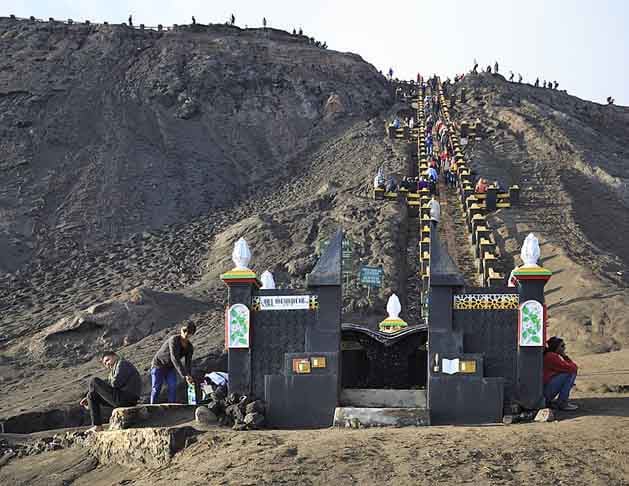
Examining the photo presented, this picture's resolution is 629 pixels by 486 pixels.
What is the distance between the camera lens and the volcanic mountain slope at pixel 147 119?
34.0 meters

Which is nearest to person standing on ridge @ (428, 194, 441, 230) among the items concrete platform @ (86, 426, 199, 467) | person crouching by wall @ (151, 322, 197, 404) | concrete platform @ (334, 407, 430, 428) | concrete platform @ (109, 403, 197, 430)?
concrete platform @ (334, 407, 430, 428)

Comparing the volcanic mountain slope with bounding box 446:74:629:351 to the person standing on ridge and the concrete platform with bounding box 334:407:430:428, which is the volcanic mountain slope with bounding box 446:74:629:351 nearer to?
the person standing on ridge

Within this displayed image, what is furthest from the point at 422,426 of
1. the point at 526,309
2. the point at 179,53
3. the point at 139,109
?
the point at 179,53

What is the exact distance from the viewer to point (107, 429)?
1337cm

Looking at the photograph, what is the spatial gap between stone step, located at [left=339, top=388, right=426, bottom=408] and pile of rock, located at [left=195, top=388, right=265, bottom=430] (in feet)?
3.66

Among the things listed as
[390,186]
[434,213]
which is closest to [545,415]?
[434,213]

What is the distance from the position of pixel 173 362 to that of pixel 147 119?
28.7 meters

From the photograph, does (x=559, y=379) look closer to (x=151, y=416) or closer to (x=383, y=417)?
(x=383, y=417)

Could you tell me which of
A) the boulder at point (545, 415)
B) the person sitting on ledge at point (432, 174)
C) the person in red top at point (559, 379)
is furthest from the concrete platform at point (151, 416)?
the person sitting on ledge at point (432, 174)

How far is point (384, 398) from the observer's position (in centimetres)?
1326

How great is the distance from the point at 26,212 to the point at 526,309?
23.5 meters

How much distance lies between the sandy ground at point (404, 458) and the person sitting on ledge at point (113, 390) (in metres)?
1.20

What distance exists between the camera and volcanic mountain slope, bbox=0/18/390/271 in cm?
3400

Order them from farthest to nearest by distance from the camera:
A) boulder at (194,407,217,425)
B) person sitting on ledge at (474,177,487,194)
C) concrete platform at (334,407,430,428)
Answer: person sitting on ledge at (474,177,487,194) < boulder at (194,407,217,425) < concrete platform at (334,407,430,428)
